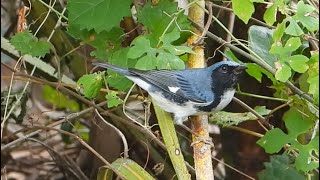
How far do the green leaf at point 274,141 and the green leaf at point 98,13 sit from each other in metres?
0.69

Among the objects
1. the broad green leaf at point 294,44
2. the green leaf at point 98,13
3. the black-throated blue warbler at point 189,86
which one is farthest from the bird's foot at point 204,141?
the green leaf at point 98,13

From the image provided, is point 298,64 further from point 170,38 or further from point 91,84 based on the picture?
point 91,84

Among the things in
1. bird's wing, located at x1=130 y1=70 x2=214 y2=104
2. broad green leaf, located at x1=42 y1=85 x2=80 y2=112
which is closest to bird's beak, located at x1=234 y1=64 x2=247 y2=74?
bird's wing, located at x1=130 y1=70 x2=214 y2=104

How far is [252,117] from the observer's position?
2.99 metres

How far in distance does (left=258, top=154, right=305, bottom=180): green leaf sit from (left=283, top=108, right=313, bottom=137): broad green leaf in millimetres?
350

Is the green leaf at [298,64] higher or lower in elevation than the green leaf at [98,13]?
lower

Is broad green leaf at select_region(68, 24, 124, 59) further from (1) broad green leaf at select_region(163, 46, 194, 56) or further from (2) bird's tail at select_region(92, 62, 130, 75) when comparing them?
(1) broad green leaf at select_region(163, 46, 194, 56)

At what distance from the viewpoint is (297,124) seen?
2549 millimetres

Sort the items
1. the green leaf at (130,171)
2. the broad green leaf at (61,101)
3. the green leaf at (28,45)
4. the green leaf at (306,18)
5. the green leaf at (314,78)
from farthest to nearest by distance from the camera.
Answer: the broad green leaf at (61,101), the green leaf at (28,45), the green leaf at (130,171), the green leaf at (306,18), the green leaf at (314,78)

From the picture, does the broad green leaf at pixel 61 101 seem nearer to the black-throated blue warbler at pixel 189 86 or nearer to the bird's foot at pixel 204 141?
the black-throated blue warbler at pixel 189 86

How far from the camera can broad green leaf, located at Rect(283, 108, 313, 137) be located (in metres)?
2.52

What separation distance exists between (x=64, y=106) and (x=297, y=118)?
2.33 metres

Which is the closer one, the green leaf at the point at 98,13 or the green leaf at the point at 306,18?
the green leaf at the point at 306,18

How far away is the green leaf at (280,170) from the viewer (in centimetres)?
288
